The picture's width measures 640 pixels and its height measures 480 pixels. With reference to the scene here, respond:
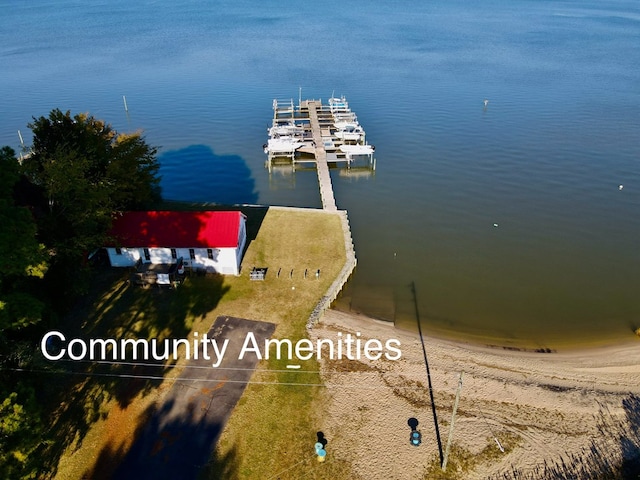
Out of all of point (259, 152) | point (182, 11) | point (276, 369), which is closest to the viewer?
point (276, 369)

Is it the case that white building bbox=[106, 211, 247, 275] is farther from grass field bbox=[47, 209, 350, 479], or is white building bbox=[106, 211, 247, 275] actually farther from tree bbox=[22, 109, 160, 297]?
tree bbox=[22, 109, 160, 297]

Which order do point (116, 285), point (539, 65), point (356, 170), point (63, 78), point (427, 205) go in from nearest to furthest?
point (116, 285) → point (427, 205) → point (356, 170) → point (63, 78) → point (539, 65)

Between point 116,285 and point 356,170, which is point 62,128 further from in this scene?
point 356,170

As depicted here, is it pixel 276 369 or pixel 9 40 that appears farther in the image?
pixel 9 40

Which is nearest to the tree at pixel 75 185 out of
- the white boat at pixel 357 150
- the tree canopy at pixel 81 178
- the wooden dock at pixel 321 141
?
the tree canopy at pixel 81 178

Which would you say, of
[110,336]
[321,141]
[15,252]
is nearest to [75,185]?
[110,336]

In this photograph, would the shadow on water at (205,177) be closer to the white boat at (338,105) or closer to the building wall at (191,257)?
the building wall at (191,257)

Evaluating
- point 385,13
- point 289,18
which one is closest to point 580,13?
point 385,13
